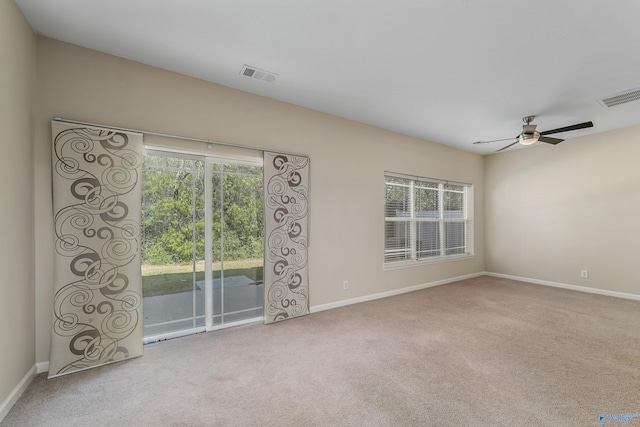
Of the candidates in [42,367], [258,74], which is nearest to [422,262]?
[258,74]

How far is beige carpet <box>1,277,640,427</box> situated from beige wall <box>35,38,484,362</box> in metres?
0.77

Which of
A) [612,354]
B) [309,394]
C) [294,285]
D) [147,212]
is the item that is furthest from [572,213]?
[147,212]

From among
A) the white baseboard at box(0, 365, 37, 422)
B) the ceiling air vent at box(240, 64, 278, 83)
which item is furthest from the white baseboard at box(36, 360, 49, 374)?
the ceiling air vent at box(240, 64, 278, 83)

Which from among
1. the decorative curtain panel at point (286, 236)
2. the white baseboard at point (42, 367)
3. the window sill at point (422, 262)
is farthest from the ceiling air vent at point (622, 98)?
the white baseboard at point (42, 367)

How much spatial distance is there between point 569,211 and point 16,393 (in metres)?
7.32

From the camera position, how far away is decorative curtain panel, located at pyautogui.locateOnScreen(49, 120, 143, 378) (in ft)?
7.49

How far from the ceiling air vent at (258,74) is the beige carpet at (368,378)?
2717 millimetres

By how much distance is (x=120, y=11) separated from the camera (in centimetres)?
203

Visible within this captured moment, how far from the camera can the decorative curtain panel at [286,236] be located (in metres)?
3.36

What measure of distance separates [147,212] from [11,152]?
3.43 ft

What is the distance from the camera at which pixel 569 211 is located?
504cm

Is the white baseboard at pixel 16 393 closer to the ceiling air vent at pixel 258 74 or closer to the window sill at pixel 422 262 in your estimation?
the ceiling air vent at pixel 258 74

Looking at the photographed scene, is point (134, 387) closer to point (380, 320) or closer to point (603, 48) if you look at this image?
point (380, 320)

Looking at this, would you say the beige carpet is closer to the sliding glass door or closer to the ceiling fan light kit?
the sliding glass door
